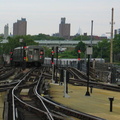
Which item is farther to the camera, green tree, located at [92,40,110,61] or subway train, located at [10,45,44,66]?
green tree, located at [92,40,110,61]

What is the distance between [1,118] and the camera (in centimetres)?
991

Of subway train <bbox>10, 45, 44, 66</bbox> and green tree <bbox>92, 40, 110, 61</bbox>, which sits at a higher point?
green tree <bbox>92, 40, 110, 61</bbox>

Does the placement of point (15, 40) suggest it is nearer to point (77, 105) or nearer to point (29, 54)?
point (29, 54)

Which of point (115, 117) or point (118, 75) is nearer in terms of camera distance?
point (115, 117)

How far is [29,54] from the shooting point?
45156 millimetres

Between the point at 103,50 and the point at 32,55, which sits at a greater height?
the point at 103,50

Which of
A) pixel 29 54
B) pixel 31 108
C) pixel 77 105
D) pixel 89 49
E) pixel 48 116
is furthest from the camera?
pixel 29 54

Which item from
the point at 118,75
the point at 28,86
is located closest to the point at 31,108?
the point at 28,86

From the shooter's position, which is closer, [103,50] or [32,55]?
[32,55]

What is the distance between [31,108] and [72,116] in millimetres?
1804

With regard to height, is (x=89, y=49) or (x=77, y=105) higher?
(x=89, y=49)

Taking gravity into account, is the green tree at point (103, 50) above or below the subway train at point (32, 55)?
above

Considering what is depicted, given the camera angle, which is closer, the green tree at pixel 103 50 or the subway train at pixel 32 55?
the subway train at pixel 32 55

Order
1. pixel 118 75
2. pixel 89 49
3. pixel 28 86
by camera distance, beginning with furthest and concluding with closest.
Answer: pixel 118 75 → pixel 28 86 → pixel 89 49
